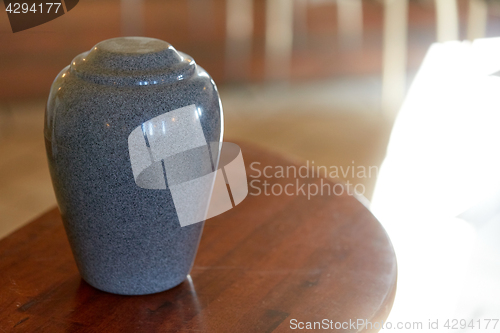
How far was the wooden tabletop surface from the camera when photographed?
22.7 inches

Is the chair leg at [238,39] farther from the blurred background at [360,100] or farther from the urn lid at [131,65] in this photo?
the urn lid at [131,65]

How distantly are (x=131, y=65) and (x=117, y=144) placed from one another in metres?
0.08

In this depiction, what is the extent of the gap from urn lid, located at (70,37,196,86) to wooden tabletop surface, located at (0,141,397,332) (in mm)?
252

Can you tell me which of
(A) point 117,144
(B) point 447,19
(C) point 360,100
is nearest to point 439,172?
(C) point 360,100

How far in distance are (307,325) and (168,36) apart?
168cm

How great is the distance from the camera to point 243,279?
652 mm

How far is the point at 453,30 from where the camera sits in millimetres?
2156

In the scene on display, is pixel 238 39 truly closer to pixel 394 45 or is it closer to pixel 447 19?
pixel 394 45

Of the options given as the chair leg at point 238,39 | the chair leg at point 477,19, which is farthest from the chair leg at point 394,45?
the chair leg at point 238,39

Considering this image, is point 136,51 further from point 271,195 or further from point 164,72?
point 271,195

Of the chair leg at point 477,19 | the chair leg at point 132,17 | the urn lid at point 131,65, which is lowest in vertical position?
the chair leg at point 477,19

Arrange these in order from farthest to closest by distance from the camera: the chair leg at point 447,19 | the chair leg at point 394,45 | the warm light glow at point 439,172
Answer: the chair leg at point 394,45 < the chair leg at point 447,19 < the warm light glow at point 439,172

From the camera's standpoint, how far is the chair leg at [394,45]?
2.29 meters

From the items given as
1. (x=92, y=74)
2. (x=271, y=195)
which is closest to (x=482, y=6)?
(x=271, y=195)
